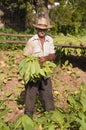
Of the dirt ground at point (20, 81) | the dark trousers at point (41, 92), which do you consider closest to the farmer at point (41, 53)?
the dark trousers at point (41, 92)

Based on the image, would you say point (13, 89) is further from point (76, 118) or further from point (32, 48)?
point (76, 118)

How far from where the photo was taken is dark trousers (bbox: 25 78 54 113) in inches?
208

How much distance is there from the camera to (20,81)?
794 centimetres

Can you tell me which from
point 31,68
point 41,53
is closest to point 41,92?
point 41,53

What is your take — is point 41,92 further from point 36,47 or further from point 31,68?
point 31,68

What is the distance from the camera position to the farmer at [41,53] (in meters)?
5.11

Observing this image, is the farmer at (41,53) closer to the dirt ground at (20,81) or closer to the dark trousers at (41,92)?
the dark trousers at (41,92)

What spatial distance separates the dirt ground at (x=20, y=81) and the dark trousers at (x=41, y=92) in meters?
0.76

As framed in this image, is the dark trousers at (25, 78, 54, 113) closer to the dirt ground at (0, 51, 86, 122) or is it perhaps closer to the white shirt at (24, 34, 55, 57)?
the white shirt at (24, 34, 55, 57)

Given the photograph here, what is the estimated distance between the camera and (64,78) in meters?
8.16

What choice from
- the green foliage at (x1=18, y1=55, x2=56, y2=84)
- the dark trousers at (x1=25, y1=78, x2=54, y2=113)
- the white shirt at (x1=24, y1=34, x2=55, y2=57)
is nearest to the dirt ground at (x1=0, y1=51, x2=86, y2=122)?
the dark trousers at (x1=25, y1=78, x2=54, y2=113)

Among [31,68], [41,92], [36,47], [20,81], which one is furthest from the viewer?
[20,81]

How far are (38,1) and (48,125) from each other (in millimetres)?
12167

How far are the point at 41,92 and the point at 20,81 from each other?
2.56 meters
